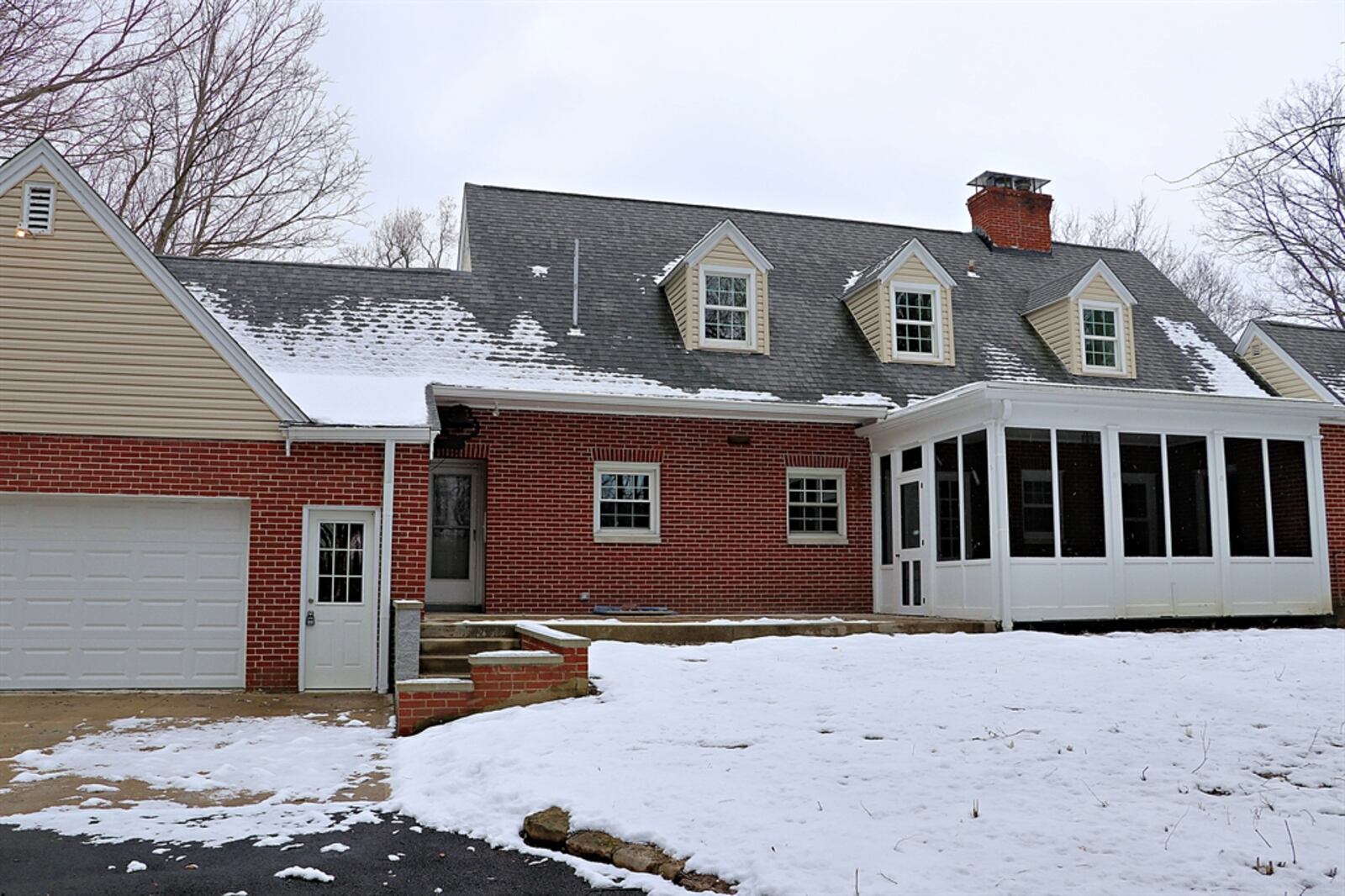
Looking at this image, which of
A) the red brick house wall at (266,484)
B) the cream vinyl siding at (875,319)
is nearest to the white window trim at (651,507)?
the red brick house wall at (266,484)

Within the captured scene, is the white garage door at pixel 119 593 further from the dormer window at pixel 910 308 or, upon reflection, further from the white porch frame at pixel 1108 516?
the dormer window at pixel 910 308

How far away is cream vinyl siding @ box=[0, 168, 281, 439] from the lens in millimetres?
11844

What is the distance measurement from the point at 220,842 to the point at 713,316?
1159 centimetres

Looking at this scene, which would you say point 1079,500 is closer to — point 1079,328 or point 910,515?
point 910,515

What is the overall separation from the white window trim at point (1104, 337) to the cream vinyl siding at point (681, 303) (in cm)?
652

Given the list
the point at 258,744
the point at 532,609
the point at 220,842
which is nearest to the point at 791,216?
the point at 532,609

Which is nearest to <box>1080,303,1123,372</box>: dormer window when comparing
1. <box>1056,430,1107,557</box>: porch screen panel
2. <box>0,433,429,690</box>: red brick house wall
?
<box>1056,430,1107,557</box>: porch screen panel

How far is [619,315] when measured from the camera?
53.9 ft

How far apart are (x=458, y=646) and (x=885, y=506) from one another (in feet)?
22.6

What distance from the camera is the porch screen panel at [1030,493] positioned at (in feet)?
44.1

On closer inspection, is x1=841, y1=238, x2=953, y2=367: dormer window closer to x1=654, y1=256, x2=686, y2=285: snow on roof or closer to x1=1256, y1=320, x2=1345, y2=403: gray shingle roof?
x1=654, y1=256, x2=686, y2=285: snow on roof

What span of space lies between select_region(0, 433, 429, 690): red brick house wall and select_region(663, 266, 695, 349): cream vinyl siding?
5.09 metres

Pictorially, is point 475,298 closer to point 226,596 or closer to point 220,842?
point 226,596

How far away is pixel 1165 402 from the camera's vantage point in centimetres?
1408
